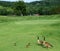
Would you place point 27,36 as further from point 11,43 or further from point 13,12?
point 13,12

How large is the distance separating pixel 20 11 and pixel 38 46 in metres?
27.2

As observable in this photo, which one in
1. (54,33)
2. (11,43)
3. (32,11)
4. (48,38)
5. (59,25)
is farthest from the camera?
(32,11)

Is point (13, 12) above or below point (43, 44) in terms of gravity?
below

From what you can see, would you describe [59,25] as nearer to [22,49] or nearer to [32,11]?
[22,49]

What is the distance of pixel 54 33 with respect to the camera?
11000 millimetres

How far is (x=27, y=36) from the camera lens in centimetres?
997

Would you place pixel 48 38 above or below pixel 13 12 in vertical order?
above

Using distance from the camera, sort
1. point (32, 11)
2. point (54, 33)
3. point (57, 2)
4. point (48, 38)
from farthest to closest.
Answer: point (32, 11), point (57, 2), point (54, 33), point (48, 38)

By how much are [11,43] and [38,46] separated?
1.01 m

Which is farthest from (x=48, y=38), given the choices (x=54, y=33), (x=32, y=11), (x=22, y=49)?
(x=32, y=11)

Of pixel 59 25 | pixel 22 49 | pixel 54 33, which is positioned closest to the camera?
pixel 22 49

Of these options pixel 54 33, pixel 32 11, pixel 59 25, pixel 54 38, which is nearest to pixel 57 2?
pixel 59 25

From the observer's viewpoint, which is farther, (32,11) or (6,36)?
(32,11)

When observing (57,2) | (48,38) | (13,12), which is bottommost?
(13,12)
